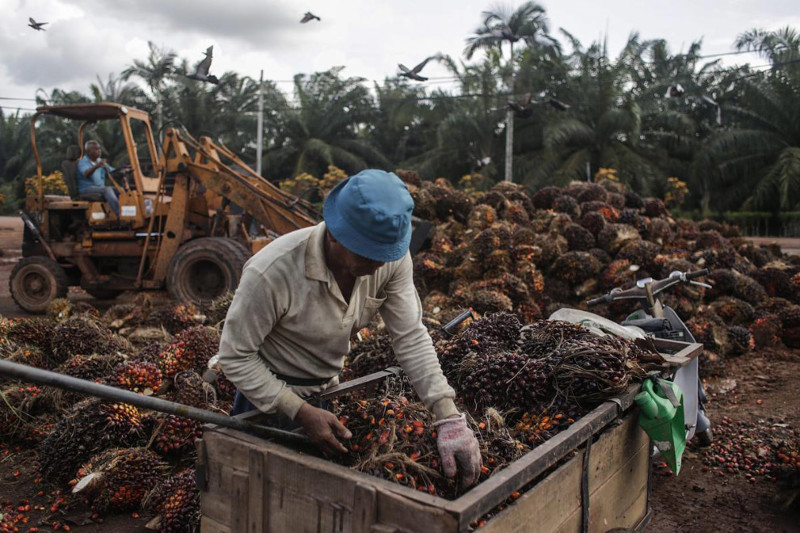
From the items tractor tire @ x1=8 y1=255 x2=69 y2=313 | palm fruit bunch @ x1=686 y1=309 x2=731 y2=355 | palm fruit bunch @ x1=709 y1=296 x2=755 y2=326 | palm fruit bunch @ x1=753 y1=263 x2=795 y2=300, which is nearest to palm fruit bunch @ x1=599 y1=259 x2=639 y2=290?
palm fruit bunch @ x1=686 y1=309 x2=731 y2=355

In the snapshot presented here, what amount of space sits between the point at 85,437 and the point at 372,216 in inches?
117

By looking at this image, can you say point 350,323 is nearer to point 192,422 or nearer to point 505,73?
point 192,422

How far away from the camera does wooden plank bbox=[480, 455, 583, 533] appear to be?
195 centimetres

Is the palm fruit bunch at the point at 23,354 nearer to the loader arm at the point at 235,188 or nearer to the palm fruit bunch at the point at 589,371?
the loader arm at the point at 235,188

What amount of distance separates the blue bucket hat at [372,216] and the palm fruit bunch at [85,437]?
263cm

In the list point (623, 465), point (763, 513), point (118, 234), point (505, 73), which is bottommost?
point (763, 513)

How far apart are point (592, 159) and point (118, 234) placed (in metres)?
20.1

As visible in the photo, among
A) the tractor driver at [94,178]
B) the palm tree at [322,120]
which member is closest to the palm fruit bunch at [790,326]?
the tractor driver at [94,178]

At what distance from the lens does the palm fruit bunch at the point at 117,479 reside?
368 centimetres

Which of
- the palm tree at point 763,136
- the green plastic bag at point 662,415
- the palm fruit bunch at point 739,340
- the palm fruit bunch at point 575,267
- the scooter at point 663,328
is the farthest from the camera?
the palm tree at point 763,136

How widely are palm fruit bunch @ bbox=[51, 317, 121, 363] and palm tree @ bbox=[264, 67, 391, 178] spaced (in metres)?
26.0

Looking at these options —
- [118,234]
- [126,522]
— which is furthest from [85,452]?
[118,234]

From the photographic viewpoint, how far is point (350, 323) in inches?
99.1

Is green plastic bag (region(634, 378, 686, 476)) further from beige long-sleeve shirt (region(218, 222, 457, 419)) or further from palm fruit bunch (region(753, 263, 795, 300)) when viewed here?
palm fruit bunch (region(753, 263, 795, 300))
